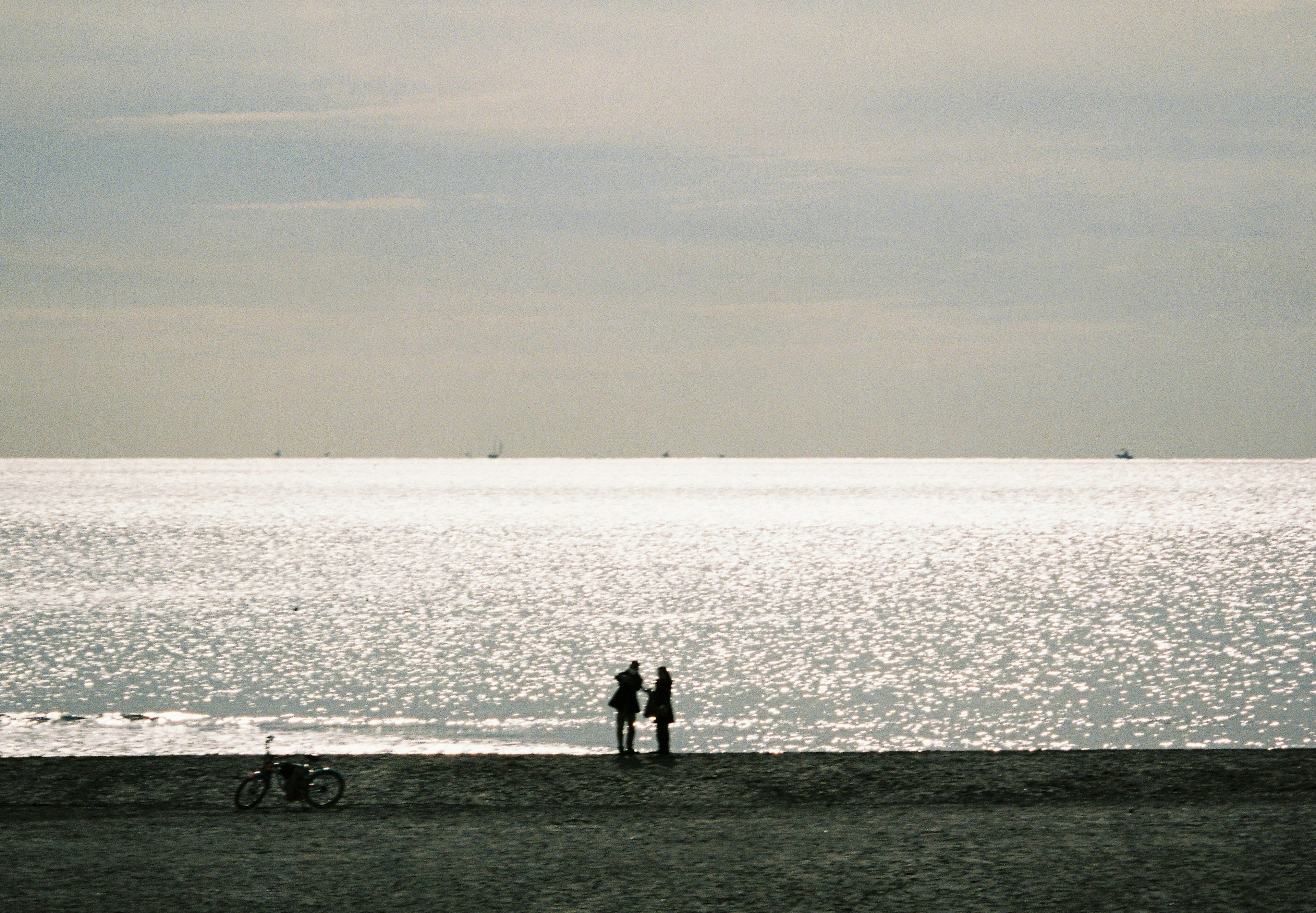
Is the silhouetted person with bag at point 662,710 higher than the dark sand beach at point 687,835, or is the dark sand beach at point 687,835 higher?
the silhouetted person with bag at point 662,710

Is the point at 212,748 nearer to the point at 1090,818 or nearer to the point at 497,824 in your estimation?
the point at 497,824

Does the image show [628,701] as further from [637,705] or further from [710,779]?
[710,779]

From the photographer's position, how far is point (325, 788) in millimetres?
21547

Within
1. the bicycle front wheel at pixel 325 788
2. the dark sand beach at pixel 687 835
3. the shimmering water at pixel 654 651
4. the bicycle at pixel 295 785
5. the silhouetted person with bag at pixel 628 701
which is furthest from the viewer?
the shimmering water at pixel 654 651

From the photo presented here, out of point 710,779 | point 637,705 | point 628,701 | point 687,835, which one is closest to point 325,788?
point 710,779

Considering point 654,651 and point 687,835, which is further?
point 654,651

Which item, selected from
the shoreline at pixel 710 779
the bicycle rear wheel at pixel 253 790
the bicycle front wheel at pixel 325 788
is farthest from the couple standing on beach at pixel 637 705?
the bicycle rear wheel at pixel 253 790

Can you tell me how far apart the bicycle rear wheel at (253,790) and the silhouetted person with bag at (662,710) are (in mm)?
7711

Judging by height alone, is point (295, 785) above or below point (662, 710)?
below

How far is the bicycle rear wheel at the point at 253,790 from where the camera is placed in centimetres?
2139

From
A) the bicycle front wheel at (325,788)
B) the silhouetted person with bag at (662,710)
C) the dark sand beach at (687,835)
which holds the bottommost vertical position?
the dark sand beach at (687,835)

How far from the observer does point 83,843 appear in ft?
58.4

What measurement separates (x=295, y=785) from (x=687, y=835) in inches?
265

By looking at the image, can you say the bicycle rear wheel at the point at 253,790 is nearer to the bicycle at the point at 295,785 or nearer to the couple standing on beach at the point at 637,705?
the bicycle at the point at 295,785
